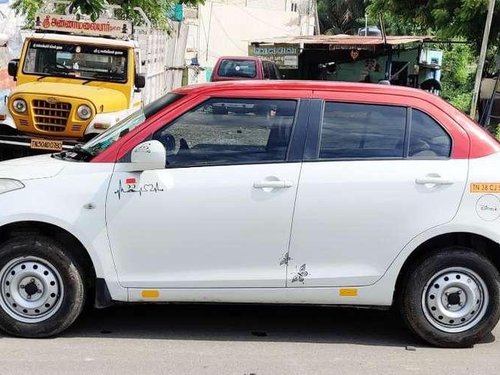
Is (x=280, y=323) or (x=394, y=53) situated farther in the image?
(x=394, y=53)

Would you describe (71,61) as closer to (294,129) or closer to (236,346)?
(294,129)

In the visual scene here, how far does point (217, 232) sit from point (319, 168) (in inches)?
31.1

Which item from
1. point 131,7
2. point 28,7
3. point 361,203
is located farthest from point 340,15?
point 361,203

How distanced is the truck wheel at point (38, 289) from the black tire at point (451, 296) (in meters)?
2.23

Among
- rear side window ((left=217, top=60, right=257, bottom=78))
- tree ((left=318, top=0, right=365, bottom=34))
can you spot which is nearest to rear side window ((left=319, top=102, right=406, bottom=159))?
rear side window ((left=217, top=60, right=257, bottom=78))

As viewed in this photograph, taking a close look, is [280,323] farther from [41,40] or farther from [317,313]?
[41,40]

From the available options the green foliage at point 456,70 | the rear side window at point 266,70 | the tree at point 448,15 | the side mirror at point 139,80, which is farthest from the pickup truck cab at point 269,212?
the green foliage at point 456,70

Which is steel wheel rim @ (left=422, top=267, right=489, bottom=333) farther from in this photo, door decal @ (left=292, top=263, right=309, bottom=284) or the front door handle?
Result: the front door handle

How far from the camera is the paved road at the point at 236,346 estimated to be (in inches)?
169

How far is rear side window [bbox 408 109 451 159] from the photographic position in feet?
15.4

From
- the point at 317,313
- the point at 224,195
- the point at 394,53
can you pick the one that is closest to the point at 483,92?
the point at 394,53

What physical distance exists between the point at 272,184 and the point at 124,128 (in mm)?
1171

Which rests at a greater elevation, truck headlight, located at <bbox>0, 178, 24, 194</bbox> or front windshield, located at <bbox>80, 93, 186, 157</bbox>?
front windshield, located at <bbox>80, 93, 186, 157</bbox>

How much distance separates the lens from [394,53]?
2373cm
